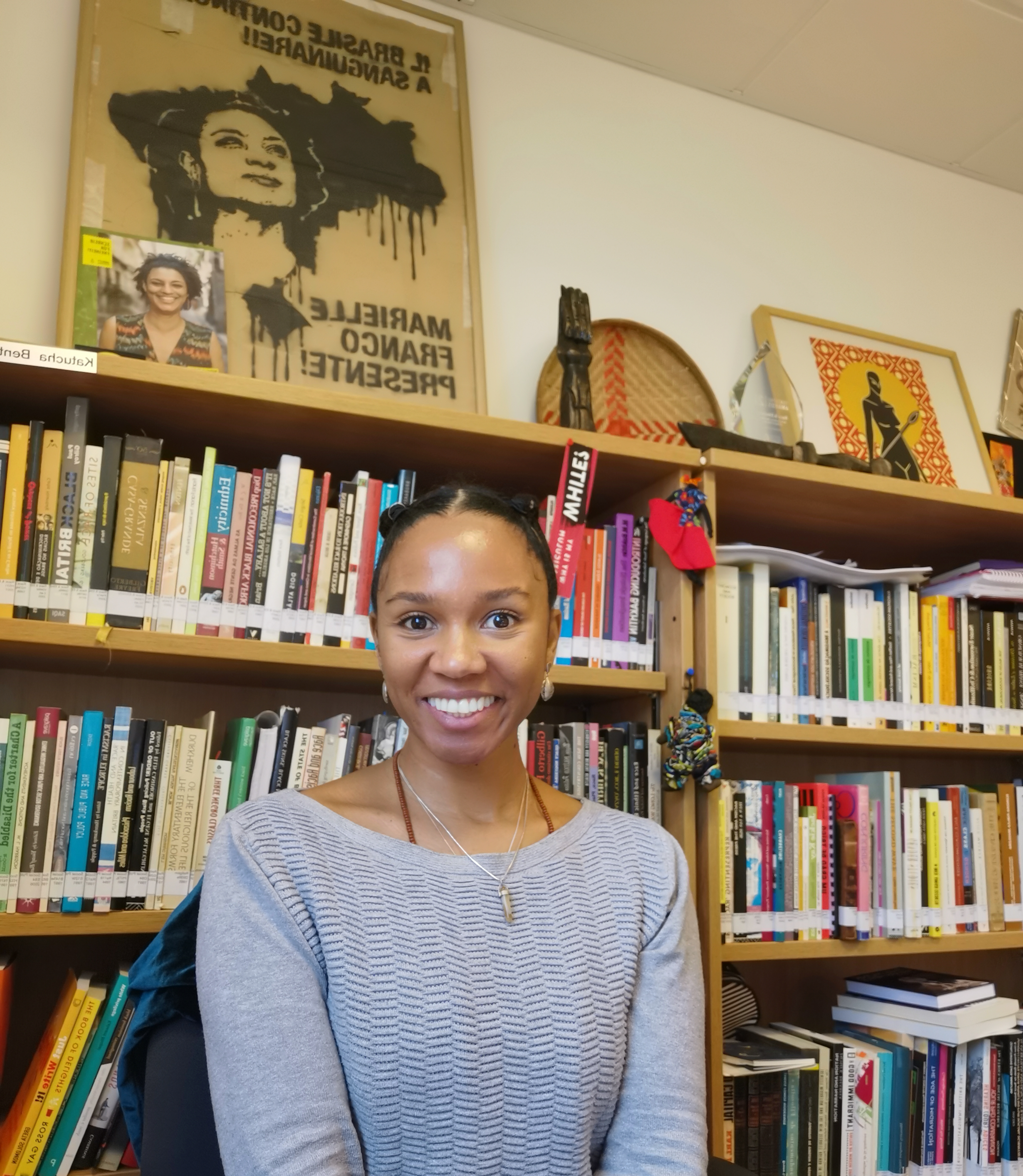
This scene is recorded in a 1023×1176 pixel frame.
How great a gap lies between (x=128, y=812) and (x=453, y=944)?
575 mm

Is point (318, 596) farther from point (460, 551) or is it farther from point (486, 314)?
point (486, 314)

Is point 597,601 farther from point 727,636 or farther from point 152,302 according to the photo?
point 152,302

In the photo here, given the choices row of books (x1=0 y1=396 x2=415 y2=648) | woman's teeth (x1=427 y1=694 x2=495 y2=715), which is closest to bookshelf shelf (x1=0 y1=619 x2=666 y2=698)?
row of books (x1=0 y1=396 x2=415 y2=648)

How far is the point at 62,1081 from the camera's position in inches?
53.8

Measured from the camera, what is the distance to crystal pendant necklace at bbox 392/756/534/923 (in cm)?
116

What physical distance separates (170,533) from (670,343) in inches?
46.7

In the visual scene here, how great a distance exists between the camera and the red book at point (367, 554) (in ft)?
5.22

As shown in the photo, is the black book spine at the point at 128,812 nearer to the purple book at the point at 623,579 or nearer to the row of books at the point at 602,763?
the row of books at the point at 602,763

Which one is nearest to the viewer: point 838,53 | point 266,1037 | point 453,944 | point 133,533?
→ point 266,1037

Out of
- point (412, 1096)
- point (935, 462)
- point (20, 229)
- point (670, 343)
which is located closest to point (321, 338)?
point (20, 229)

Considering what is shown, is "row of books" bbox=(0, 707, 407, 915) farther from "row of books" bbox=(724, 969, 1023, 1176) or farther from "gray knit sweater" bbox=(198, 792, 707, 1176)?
"row of books" bbox=(724, 969, 1023, 1176)

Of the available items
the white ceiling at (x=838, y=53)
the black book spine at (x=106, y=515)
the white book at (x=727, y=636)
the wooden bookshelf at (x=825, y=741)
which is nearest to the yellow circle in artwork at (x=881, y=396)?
the wooden bookshelf at (x=825, y=741)

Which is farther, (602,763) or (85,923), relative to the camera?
(602,763)

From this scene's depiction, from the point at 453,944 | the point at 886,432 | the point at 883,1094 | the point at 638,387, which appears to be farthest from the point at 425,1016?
the point at 886,432
